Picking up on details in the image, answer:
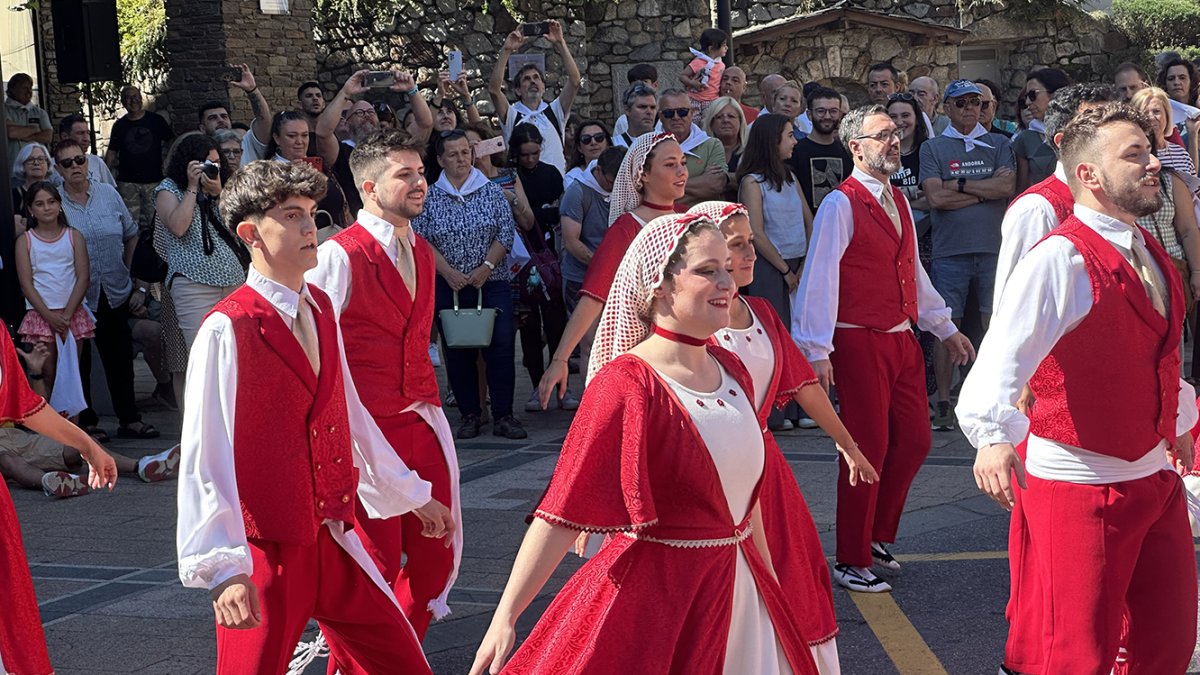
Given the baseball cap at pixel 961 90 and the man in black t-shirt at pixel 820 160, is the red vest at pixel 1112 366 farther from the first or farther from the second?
the baseball cap at pixel 961 90

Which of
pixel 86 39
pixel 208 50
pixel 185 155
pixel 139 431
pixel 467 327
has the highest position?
pixel 86 39

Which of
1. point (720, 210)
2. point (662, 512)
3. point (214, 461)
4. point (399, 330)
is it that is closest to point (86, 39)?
point (399, 330)

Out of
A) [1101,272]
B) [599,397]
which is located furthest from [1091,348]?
[599,397]

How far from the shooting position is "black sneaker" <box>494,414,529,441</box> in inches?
380

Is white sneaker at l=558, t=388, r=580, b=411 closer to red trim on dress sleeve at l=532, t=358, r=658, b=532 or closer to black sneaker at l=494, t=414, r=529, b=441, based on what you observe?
black sneaker at l=494, t=414, r=529, b=441

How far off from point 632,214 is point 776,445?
170cm

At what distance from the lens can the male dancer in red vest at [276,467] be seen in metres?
3.81

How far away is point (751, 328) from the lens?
4.84 metres

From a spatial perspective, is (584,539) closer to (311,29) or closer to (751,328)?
(751,328)

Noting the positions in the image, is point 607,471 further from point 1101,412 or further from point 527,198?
point 527,198

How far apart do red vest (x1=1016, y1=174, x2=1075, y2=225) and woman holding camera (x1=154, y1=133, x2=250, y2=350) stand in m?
5.09

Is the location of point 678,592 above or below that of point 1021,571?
above

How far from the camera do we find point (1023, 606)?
4305 mm

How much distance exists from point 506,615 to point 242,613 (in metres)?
0.78
